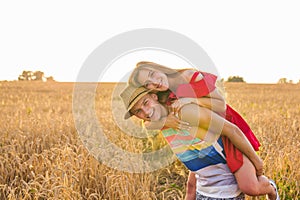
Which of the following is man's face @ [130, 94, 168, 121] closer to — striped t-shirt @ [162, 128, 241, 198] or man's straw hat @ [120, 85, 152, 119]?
man's straw hat @ [120, 85, 152, 119]

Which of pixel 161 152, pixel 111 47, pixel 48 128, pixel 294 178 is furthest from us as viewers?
pixel 48 128

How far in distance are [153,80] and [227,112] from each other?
1.39 ft

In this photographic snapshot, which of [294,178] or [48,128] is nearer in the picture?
[294,178]

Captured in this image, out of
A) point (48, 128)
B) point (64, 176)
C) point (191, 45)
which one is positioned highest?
point (191, 45)

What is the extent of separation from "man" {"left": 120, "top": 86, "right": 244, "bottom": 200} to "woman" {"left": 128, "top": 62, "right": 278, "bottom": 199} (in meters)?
0.04

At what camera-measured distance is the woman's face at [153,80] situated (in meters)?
1.65

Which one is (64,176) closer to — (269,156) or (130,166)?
(130,166)

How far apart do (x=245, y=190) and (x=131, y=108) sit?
0.66 metres

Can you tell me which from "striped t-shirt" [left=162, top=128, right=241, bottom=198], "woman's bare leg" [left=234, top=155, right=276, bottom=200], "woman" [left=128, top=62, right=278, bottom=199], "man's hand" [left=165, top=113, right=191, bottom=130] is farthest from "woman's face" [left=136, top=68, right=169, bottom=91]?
"woman's bare leg" [left=234, top=155, right=276, bottom=200]

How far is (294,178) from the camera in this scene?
318cm

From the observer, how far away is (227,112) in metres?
1.82

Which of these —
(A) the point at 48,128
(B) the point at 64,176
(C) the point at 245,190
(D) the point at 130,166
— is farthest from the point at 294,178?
(A) the point at 48,128

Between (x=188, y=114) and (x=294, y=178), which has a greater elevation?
(x=188, y=114)

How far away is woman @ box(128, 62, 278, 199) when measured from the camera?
164 centimetres
